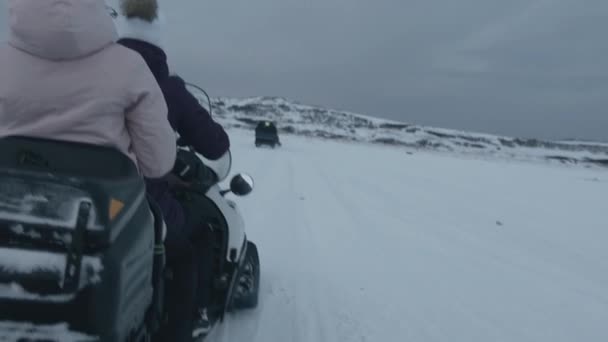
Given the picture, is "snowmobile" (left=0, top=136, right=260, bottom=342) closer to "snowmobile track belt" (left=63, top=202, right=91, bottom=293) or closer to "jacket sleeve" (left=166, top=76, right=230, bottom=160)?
"snowmobile track belt" (left=63, top=202, right=91, bottom=293)

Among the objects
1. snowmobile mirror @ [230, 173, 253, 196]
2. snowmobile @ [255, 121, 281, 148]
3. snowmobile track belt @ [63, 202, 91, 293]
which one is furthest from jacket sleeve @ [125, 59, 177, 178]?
snowmobile @ [255, 121, 281, 148]

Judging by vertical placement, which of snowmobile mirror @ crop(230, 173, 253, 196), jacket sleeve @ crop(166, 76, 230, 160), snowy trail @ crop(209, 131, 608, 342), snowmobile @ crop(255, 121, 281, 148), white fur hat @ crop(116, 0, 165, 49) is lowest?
snowmobile @ crop(255, 121, 281, 148)

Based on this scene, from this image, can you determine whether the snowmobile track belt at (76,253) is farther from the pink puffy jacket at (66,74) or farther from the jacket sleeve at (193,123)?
the jacket sleeve at (193,123)

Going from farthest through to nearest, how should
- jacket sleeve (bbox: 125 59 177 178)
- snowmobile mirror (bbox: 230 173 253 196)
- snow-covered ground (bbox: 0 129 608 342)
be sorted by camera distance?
1. snow-covered ground (bbox: 0 129 608 342)
2. snowmobile mirror (bbox: 230 173 253 196)
3. jacket sleeve (bbox: 125 59 177 178)

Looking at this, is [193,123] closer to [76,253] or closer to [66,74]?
[66,74]

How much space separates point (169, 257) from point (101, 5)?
1380 millimetres

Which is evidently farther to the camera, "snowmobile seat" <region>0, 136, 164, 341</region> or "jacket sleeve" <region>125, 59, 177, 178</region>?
"jacket sleeve" <region>125, 59, 177, 178</region>

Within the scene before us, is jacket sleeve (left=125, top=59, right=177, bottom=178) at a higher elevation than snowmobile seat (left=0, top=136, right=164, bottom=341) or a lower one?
higher

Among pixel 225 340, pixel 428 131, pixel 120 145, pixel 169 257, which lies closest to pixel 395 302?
pixel 225 340

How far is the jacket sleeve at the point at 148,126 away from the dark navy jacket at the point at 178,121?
46 cm

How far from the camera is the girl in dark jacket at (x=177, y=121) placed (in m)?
2.54

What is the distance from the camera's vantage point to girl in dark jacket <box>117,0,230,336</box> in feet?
8.34

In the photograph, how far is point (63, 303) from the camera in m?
1.68

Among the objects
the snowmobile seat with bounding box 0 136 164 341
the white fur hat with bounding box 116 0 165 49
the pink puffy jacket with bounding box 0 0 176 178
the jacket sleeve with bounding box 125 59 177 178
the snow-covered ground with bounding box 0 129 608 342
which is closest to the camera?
the snowmobile seat with bounding box 0 136 164 341
